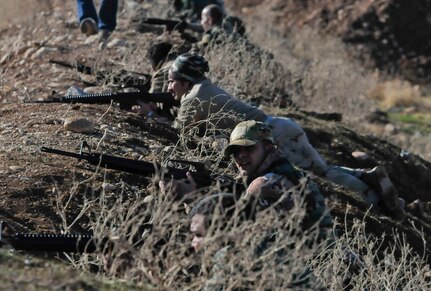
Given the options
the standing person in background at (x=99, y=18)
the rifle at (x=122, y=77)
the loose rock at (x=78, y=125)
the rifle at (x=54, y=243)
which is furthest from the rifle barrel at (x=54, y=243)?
the standing person in background at (x=99, y=18)

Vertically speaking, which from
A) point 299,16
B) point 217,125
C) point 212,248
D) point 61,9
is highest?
point 212,248

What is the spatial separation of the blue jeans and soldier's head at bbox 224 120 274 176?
23.5 ft

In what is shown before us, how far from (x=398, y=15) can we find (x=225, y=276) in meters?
22.8

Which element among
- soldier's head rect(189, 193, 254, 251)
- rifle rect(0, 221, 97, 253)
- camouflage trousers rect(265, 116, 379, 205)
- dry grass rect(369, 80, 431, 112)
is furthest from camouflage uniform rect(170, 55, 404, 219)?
dry grass rect(369, 80, 431, 112)

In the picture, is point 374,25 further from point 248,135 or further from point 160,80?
point 248,135

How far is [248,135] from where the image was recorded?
8.20m

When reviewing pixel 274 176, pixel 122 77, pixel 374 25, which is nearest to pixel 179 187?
pixel 274 176

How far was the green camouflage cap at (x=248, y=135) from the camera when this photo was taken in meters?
8.09

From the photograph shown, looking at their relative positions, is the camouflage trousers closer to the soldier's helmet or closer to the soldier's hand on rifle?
the soldier's helmet

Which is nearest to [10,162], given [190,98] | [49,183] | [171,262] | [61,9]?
[49,183]

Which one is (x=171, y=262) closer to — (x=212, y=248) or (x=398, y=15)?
(x=212, y=248)

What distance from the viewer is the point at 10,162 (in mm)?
9406

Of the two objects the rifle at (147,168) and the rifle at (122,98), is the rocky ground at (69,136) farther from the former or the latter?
the rifle at (147,168)

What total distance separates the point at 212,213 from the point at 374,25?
2196 centimetres
